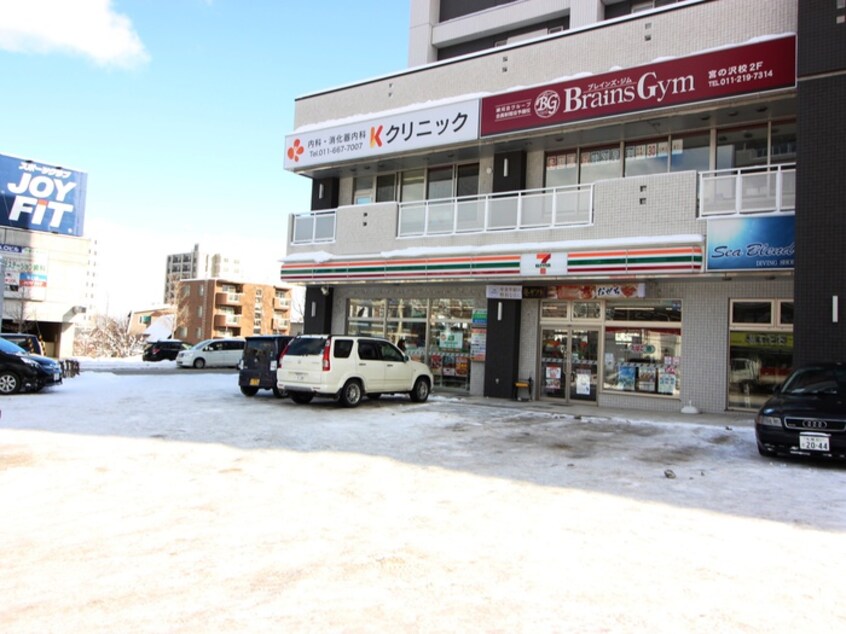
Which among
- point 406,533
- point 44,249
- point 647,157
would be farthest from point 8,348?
point 44,249

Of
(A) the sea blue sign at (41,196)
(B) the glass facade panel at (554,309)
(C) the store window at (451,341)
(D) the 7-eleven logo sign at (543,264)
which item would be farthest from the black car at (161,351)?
(D) the 7-eleven logo sign at (543,264)

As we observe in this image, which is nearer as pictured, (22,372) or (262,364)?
(22,372)

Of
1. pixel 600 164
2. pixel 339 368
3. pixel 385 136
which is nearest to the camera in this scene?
pixel 339 368

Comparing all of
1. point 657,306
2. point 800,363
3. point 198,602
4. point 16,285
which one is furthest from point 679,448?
point 16,285

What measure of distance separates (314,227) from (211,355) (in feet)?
51.8

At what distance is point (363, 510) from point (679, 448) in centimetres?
627

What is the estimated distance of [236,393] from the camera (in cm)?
1803

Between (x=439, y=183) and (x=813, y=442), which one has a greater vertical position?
(x=439, y=183)

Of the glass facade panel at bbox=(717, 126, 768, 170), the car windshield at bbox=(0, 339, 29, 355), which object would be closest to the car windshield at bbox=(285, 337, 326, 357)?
the car windshield at bbox=(0, 339, 29, 355)

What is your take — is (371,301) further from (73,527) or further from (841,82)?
(73,527)

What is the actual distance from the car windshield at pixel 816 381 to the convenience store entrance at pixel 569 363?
6499 mm

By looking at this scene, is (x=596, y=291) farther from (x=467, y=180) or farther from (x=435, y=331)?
(x=467, y=180)

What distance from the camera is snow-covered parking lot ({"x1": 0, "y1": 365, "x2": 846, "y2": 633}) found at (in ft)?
13.1

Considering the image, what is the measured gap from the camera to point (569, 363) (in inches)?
672
